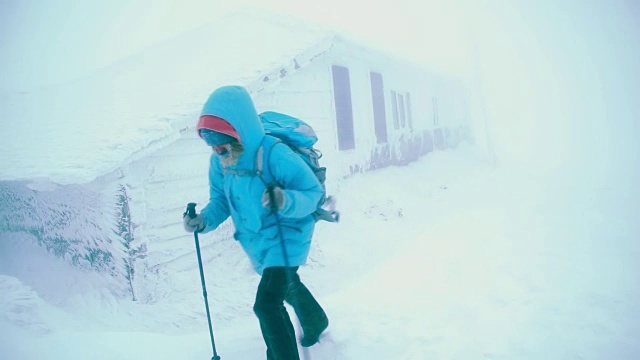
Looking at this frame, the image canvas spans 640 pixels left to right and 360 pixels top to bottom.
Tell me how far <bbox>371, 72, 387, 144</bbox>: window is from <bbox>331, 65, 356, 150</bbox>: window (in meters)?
1.47

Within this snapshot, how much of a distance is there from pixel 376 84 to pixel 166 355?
372 inches

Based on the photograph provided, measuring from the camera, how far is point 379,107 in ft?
34.6

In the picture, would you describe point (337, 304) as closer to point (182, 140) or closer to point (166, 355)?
point (166, 355)

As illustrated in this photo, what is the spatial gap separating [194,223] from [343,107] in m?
6.98

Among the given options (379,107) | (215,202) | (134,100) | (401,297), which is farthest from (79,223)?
(379,107)

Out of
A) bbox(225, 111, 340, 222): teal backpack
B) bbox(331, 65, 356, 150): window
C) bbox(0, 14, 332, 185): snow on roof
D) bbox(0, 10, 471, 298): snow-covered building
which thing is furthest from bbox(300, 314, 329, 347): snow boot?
bbox(331, 65, 356, 150): window

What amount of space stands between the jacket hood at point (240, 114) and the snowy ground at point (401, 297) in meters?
1.56

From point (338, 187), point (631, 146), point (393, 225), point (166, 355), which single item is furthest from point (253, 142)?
point (631, 146)

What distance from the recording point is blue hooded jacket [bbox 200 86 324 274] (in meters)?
2.03

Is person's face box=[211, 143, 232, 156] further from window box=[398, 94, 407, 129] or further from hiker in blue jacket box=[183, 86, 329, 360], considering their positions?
window box=[398, 94, 407, 129]

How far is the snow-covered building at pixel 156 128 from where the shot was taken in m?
3.83

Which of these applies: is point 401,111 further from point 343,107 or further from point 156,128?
point 156,128

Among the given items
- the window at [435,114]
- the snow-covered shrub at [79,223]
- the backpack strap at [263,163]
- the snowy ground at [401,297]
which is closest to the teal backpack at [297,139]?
the backpack strap at [263,163]

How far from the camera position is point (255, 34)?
8.10 meters
